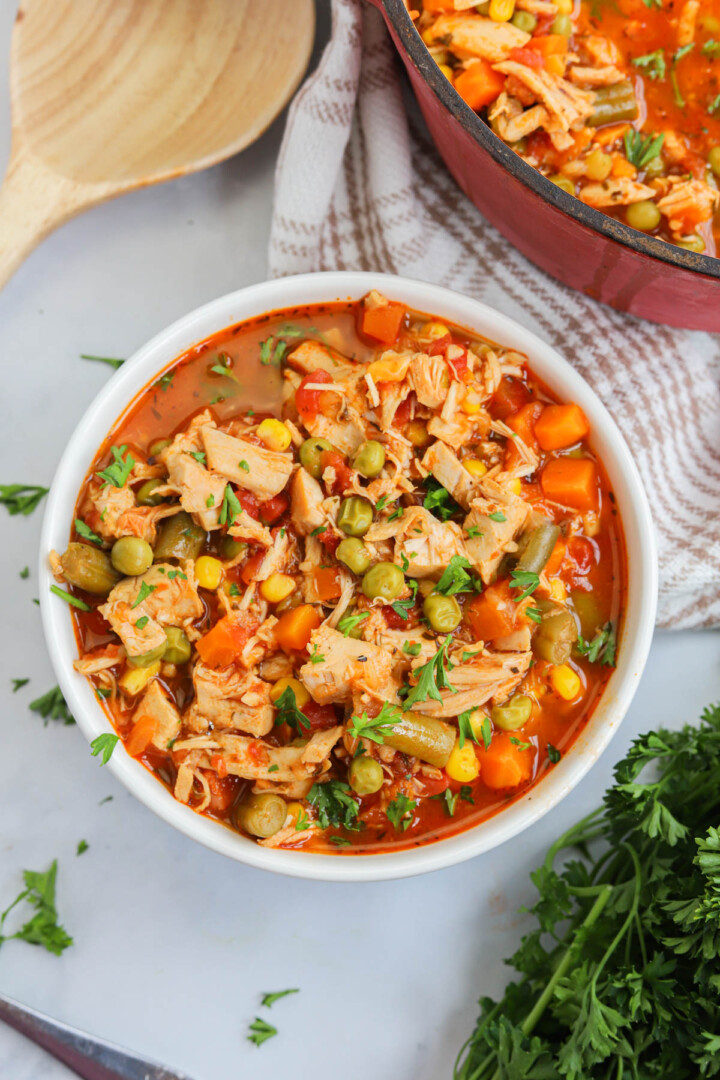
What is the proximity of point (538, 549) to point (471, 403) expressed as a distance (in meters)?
0.56

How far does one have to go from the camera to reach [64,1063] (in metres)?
3.66

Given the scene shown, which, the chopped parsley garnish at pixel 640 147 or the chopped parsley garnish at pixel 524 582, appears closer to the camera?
the chopped parsley garnish at pixel 524 582

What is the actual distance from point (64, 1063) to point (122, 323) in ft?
9.73

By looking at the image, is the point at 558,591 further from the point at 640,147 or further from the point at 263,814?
the point at 640,147

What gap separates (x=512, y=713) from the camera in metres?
3.24

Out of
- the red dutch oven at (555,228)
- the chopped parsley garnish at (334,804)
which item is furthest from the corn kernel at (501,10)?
the chopped parsley garnish at (334,804)

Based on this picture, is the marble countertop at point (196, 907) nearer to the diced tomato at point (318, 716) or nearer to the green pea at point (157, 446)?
the green pea at point (157, 446)

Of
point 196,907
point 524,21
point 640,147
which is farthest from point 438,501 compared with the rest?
point 196,907

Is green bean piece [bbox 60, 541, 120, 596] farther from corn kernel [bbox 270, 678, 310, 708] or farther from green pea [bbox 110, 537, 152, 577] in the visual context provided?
corn kernel [bbox 270, 678, 310, 708]

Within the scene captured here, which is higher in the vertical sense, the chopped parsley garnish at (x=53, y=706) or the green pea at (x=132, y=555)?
the green pea at (x=132, y=555)

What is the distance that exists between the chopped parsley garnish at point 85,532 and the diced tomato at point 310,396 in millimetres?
829

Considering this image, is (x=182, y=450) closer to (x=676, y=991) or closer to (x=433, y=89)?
(x=433, y=89)

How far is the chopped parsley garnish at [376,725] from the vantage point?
304 cm

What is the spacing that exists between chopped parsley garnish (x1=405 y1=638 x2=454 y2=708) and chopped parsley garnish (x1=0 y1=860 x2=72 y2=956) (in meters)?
1.86
